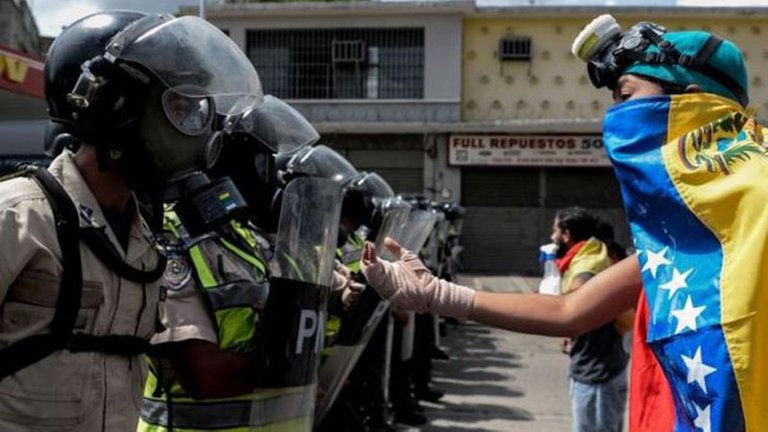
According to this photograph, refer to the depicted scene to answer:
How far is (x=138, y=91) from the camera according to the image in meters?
2.16

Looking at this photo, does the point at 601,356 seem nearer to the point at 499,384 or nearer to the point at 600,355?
the point at 600,355

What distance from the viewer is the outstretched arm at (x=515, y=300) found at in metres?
2.57

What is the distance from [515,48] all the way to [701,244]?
2226 centimetres

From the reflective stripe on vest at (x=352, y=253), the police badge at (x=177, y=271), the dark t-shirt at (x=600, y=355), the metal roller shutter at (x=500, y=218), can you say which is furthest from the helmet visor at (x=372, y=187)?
the metal roller shutter at (x=500, y=218)

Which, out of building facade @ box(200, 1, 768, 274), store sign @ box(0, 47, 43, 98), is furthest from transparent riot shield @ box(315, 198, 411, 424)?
building facade @ box(200, 1, 768, 274)

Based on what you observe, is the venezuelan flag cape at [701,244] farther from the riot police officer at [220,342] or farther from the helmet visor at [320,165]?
the helmet visor at [320,165]

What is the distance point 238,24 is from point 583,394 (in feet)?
64.2

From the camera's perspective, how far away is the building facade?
2306 cm

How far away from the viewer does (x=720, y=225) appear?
185 centimetres

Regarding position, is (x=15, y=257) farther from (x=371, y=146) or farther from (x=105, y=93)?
(x=371, y=146)

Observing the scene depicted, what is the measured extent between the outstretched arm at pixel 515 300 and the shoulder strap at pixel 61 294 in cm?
89

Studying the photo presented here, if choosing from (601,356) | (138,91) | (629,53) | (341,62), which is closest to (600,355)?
(601,356)

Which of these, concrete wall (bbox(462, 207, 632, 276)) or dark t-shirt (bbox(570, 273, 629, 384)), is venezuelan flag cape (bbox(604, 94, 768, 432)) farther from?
concrete wall (bbox(462, 207, 632, 276))

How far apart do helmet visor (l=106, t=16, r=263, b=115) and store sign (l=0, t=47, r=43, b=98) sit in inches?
227
